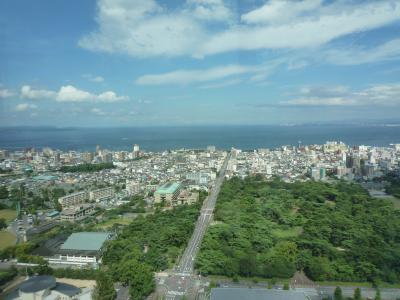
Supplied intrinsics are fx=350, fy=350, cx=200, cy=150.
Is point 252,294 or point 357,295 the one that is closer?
point 252,294

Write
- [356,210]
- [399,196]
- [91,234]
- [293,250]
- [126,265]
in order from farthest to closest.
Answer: [399,196] → [356,210] → [91,234] → [293,250] → [126,265]

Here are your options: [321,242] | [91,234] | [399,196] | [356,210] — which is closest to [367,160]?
[399,196]

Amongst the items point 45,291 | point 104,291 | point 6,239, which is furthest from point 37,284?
point 6,239

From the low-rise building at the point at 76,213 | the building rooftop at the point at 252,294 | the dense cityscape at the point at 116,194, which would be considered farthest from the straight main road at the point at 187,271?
the low-rise building at the point at 76,213

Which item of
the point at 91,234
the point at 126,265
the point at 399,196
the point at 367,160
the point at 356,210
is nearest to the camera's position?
the point at 126,265

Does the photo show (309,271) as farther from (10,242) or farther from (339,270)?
(10,242)

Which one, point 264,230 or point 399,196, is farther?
point 399,196

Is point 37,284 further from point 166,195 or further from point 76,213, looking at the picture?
point 166,195
